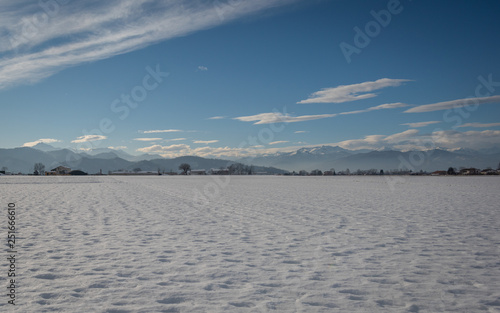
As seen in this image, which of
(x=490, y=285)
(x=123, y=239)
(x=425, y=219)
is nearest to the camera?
(x=490, y=285)

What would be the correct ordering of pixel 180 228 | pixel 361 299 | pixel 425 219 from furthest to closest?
1. pixel 425 219
2. pixel 180 228
3. pixel 361 299

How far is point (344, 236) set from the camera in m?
9.76

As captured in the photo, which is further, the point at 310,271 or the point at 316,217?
the point at 316,217

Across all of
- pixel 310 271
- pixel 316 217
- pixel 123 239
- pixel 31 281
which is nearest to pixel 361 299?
pixel 310 271

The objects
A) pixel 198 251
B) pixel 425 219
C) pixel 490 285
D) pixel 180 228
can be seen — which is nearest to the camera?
pixel 490 285

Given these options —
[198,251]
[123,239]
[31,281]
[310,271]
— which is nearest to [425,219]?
[310,271]

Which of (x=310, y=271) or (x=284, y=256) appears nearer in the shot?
(x=310, y=271)

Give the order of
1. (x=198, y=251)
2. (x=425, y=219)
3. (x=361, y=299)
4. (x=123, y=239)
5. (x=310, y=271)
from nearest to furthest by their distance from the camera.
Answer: (x=361, y=299) < (x=310, y=271) < (x=198, y=251) < (x=123, y=239) < (x=425, y=219)

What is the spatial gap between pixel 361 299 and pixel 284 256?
2584mm

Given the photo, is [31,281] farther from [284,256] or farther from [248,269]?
[284,256]

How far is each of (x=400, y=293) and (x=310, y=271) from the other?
168 cm

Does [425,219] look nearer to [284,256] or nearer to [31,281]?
[284,256]

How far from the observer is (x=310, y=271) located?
6.48 metres

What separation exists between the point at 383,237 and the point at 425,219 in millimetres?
4564
